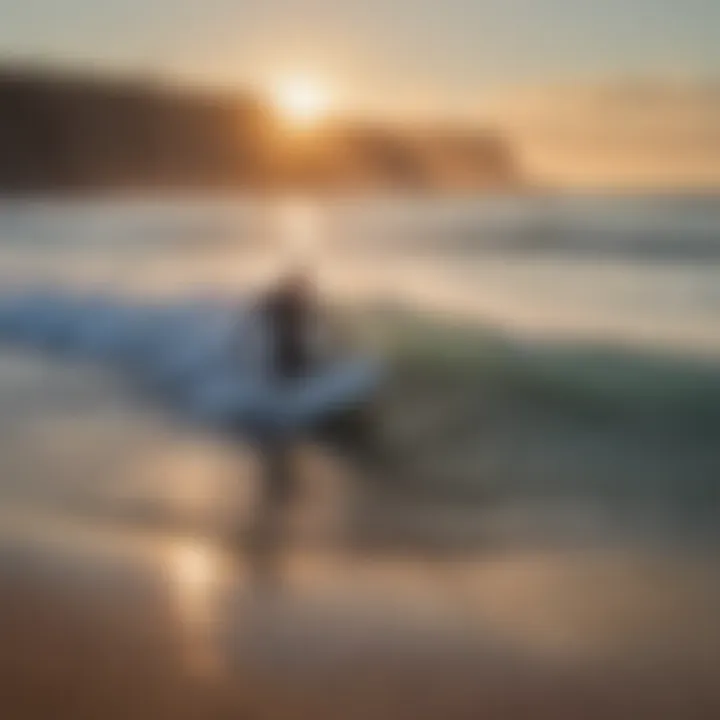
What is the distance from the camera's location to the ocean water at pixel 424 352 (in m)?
0.80

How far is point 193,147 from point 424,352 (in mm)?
443

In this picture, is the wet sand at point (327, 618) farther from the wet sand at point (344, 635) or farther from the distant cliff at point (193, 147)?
the distant cliff at point (193, 147)

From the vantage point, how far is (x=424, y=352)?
1177mm

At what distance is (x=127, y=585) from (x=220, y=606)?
0.23 feet

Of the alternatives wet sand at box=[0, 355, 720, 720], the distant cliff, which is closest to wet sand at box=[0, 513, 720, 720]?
wet sand at box=[0, 355, 720, 720]

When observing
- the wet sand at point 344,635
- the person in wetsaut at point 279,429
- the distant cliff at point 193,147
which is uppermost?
the distant cliff at point 193,147

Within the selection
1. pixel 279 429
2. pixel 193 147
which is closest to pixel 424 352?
pixel 279 429

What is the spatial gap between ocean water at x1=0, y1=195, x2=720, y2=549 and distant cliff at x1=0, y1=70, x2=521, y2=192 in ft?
0.17

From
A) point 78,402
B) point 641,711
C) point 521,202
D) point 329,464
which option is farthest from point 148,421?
point 641,711

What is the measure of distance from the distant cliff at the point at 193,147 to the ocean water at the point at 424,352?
0.17 feet

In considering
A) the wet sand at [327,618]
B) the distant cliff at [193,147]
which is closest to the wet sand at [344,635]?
the wet sand at [327,618]

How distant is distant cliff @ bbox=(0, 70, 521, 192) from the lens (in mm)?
1189

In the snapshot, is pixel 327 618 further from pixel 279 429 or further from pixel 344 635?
pixel 279 429

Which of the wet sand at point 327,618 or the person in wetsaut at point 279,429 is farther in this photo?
the person in wetsaut at point 279,429
